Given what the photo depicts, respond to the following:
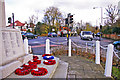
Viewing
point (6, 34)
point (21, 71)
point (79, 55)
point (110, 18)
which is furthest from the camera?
point (110, 18)

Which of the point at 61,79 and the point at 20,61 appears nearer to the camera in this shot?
the point at 61,79

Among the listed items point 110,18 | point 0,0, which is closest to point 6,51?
point 0,0

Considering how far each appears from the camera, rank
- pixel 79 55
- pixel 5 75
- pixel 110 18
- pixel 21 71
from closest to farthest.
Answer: pixel 5 75, pixel 21 71, pixel 79 55, pixel 110 18

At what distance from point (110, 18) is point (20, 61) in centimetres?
3018

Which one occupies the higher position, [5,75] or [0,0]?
[0,0]

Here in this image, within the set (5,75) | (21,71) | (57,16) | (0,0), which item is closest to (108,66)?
(21,71)

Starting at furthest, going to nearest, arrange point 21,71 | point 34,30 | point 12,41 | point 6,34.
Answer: point 34,30
point 12,41
point 6,34
point 21,71

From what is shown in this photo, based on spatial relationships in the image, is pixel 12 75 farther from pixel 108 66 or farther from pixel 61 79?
pixel 108 66

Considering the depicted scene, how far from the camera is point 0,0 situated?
402 cm

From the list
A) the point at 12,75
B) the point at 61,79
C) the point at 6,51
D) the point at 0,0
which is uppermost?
the point at 0,0

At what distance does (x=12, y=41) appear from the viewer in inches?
168

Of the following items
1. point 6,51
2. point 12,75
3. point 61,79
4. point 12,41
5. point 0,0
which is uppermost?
point 0,0

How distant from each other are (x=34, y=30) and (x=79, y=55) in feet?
171

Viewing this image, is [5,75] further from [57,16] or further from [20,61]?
[57,16]
